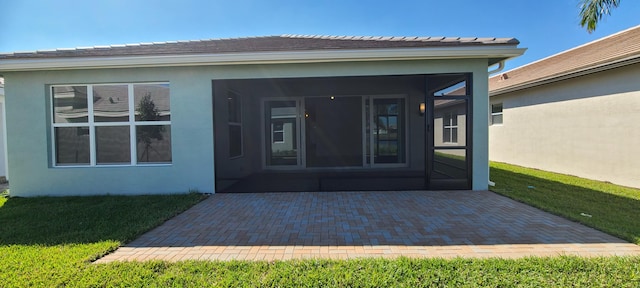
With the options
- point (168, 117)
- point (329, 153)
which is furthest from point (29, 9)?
point (329, 153)

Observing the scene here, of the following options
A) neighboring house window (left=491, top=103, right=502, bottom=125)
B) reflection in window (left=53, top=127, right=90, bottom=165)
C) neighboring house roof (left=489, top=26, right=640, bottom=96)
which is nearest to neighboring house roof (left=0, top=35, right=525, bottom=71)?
→ reflection in window (left=53, top=127, right=90, bottom=165)

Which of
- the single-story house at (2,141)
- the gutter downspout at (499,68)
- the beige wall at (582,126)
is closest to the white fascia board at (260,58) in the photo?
the gutter downspout at (499,68)

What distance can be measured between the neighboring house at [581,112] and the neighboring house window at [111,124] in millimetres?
10920

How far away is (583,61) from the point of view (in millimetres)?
8859

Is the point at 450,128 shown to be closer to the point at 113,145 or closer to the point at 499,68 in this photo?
the point at 499,68

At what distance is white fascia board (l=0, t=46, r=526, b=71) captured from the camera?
19.2ft

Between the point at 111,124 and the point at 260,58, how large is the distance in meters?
3.75

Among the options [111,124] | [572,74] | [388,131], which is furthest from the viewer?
[388,131]

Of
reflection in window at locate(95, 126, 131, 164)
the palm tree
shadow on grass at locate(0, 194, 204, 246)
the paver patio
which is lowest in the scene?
the paver patio

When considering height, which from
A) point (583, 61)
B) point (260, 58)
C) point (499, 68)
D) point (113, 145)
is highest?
point (583, 61)

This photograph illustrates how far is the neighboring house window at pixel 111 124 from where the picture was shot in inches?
259

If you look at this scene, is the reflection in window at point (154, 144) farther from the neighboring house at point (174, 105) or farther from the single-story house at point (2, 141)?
the single-story house at point (2, 141)

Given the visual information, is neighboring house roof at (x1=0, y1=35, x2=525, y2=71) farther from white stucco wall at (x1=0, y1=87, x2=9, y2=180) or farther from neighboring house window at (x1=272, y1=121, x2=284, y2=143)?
neighboring house window at (x1=272, y1=121, x2=284, y2=143)

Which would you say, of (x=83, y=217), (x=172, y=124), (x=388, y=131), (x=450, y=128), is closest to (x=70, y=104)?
(x=172, y=124)
